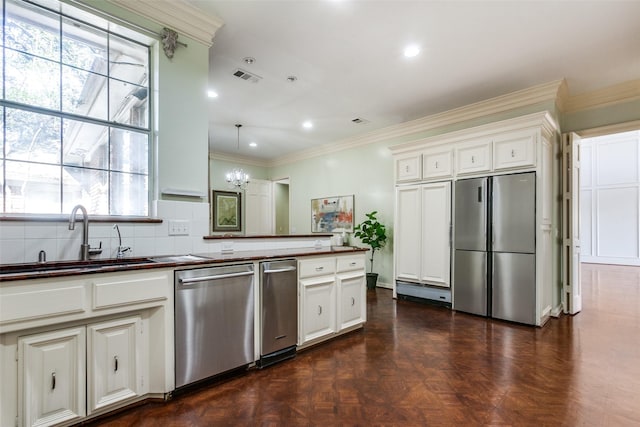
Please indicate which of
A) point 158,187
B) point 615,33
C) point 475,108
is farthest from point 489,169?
point 158,187

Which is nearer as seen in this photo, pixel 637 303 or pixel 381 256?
pixel 637 303

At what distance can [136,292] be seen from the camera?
6.22 ft

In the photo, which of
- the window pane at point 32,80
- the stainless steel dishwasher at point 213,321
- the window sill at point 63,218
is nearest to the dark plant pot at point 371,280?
the stainless steel dishwasher at point 213,321

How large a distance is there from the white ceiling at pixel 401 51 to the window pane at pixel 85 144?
1309mm

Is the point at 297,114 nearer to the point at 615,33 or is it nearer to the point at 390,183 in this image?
the point at 390,183

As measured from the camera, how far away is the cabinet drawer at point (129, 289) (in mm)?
1772

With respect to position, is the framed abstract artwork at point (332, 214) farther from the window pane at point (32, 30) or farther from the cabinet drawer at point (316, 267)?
the window pane at point (32, 30)

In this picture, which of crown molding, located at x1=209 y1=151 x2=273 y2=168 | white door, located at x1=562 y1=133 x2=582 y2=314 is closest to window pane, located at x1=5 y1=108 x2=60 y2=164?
crown molding, located at x1=209 y1=151 x2=273 y2=168

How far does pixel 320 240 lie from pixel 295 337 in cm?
125

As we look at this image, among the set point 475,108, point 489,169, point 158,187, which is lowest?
point 158,187

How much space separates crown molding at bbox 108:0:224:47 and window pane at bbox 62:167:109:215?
1.32 m

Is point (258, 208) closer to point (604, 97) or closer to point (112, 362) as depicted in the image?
point (112, 362)

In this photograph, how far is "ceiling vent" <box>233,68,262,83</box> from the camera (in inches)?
144

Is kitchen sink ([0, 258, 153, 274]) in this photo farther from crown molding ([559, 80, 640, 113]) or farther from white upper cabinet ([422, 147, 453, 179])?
crown molding ([559, 80, 640, 113])
